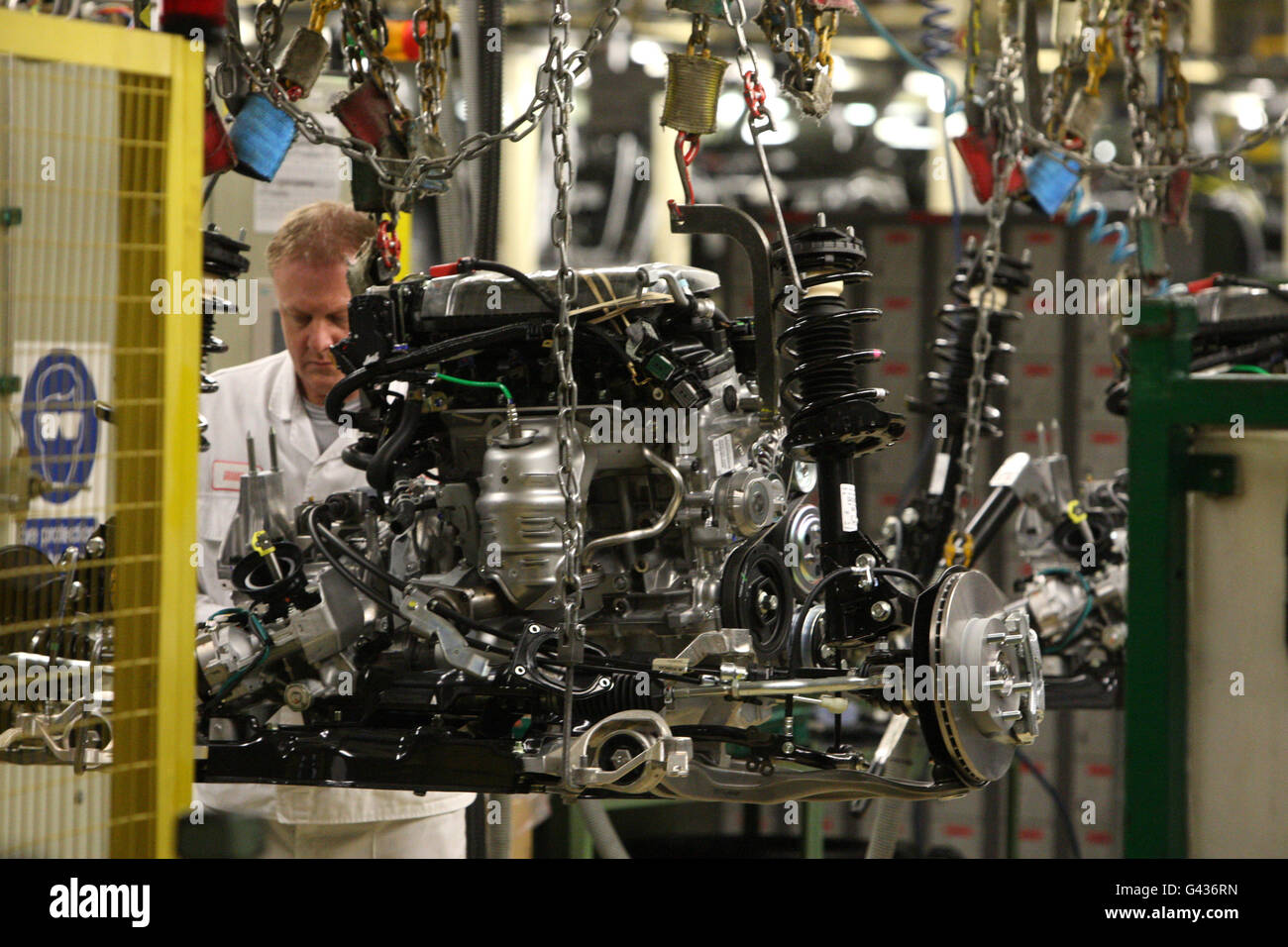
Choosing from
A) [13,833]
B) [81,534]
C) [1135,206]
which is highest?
[1135,206]

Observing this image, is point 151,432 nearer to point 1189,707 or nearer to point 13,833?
point 13,833

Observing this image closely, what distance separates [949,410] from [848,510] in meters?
1.44

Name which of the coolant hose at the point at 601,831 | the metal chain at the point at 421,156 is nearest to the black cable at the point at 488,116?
the metal chain at the point at 421,156

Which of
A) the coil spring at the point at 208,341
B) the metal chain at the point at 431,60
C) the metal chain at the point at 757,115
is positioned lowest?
the coil spring at the point at 208,341

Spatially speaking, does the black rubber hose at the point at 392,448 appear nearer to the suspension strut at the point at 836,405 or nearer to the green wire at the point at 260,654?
the green wire at the point at 260,654

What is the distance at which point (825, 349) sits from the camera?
10.6 feet

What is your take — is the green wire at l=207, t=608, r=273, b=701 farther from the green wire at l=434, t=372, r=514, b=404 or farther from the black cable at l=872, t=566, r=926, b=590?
the black cable at l=872, t=566, r=926, b=590

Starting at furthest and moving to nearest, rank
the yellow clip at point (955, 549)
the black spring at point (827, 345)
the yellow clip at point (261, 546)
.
Result: the yellow clip at point (955, 549)
the yellow clip at point (261, 546)
the black spring at point (827, 345)

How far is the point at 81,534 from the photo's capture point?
9.39 feet

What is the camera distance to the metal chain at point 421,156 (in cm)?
296

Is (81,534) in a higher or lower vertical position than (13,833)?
higher

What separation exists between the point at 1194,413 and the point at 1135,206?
2.93 meters

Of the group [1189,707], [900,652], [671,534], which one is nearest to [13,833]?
[671,534]

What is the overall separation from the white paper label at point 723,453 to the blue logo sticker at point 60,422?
1.31 metres
